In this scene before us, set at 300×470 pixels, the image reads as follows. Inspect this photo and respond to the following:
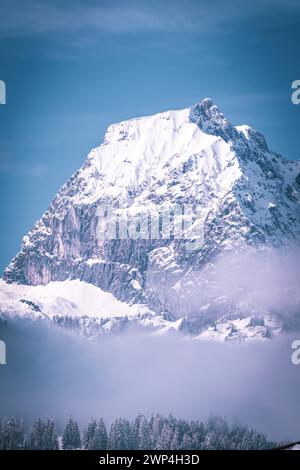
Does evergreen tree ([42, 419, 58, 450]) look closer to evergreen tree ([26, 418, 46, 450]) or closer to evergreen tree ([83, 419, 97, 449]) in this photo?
evergreen tree ([26, 418, 46, 450])

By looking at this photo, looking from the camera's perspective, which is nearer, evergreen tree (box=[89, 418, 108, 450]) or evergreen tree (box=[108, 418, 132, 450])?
evergreen tree (box=[89, 418, 108, 450])

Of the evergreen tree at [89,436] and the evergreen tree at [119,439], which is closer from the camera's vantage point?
the evergreen tree at [89,436]

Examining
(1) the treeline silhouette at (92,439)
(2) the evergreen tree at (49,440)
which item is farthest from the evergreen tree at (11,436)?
(2) the evergreen tree at (49,440)

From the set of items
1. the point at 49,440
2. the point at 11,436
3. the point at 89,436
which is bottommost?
the point at 49,440

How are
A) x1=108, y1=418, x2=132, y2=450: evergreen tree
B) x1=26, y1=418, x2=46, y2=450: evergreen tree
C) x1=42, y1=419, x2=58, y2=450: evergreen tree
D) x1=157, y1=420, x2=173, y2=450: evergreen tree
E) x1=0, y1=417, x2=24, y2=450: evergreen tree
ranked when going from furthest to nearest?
x1=108, y1=418, x2=132, y2=450: evergreen tree, x1=157, y1=420, x2=173, y2=450: evergreen tree, x1=42, y1=419, x2=58, y2=450: evergreen tree, x1=0, y1=417, x2=24, y2=450: evergreen tree, x1=26, y1=418, x2=46, y2=450: evergreen tree

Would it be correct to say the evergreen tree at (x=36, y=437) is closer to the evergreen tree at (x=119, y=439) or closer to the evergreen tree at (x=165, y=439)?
the evergreen tree at (x=119, y=439)

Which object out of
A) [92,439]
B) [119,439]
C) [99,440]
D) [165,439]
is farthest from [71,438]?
[165,439]

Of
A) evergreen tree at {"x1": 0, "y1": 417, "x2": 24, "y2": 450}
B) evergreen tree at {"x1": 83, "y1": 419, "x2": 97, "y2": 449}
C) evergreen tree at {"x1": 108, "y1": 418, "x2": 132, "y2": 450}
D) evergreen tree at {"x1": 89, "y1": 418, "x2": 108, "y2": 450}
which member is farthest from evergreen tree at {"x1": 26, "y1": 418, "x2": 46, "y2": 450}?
evergreen tree at {"x1": 108, "y1": 418, "x2": 132, "y2": 450}

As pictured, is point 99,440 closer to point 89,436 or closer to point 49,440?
point 89,436

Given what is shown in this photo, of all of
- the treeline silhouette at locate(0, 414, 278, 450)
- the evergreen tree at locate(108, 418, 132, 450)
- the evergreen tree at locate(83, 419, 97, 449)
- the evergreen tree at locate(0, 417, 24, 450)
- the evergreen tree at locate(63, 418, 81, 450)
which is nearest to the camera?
the evergreen tree at locate(0, 417, 24, 450)
